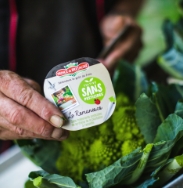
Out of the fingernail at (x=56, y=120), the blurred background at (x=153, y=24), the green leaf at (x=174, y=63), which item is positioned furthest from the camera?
the blurred background at (x=153, y=24)

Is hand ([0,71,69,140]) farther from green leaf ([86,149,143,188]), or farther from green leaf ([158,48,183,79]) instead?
green leaf ([158,48,183,79])

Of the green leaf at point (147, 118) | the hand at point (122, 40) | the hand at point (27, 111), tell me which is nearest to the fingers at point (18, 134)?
the hand at point (27, 111)

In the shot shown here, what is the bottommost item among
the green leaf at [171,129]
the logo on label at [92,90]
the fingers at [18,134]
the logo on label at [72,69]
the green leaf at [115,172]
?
the green leaf at [115,172]

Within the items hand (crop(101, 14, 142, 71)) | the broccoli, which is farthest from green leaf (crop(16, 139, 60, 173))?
hand (crop(101, 14, 142, 71))

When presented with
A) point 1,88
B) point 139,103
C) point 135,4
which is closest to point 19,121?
point 1,88

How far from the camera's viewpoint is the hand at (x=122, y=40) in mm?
826

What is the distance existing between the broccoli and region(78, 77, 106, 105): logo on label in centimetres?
8

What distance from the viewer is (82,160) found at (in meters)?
0.53

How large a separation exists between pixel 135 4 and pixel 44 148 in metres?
0.66

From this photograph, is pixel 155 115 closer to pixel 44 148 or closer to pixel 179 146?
pixel 179 146

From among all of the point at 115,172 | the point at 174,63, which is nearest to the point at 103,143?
the point at 115,172

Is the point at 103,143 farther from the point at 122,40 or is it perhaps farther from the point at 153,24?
the point at 153,24

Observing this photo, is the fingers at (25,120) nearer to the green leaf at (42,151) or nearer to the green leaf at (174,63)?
the green leaf at (42,151)

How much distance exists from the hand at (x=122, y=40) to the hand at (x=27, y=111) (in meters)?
0.39
